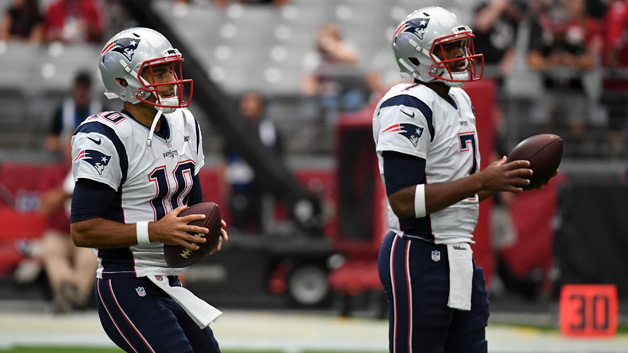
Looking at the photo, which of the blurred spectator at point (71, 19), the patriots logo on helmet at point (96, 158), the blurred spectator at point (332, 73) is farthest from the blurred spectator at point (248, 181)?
the patriots logo on helmet at point (96, 158)

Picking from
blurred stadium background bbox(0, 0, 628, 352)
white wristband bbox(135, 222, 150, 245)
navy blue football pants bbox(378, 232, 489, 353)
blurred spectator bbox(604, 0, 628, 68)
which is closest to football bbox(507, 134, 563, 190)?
navy blue football pants bbox(378, 232, 489, 353)

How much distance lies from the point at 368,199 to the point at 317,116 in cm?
188

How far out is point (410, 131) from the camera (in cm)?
393

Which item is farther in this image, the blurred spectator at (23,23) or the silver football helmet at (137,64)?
the blurred spectator at (23,23)

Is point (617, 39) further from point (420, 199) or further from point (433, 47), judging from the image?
point (420, 199)

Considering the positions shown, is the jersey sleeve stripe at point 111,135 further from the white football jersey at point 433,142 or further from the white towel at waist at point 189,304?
the white football jersey at point 433,142

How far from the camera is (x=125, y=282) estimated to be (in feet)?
12.7

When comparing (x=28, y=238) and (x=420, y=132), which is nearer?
(x=420, y=132)

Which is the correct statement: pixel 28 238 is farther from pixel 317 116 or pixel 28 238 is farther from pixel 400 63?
pixel 400 63

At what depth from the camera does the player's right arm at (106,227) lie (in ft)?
12.3

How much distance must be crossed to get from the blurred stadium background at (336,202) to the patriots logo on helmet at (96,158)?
3.98 m

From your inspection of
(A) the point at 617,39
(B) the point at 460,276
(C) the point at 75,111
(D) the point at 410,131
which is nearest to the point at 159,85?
(D) the point at 410,131

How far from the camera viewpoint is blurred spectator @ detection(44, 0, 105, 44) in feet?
42.8

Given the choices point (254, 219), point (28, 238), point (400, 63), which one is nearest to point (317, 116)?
point (254, 219)
